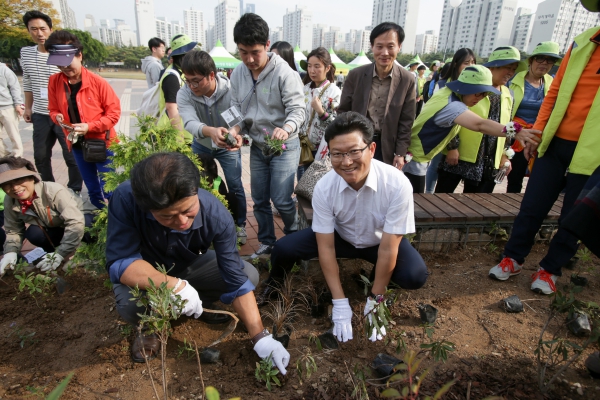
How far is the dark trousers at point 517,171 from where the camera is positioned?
12.3 ft

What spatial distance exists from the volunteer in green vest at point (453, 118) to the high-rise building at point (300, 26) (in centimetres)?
9862

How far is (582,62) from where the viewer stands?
2.16 m

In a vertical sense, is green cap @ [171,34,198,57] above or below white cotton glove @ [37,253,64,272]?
above

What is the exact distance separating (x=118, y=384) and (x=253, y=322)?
2.36 feet

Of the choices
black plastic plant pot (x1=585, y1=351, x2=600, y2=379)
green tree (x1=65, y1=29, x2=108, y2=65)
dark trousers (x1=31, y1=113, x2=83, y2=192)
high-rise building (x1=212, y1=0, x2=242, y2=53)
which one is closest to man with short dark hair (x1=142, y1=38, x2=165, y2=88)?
dark trousers (x1=31, y1=113, x2=83, y2=192)

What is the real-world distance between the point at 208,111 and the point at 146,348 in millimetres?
1893

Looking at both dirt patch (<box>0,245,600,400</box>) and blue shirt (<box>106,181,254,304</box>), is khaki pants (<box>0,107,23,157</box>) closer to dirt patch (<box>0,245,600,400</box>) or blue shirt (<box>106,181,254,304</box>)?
dirt patch (<box>0,245,600,400</box>)

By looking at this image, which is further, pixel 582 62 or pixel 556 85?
pixel 556 85

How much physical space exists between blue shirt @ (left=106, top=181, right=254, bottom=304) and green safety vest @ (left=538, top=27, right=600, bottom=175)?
2084mm

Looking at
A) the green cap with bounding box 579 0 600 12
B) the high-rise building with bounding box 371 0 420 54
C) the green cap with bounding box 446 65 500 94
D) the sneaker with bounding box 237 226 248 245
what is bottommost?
the sneaker with bounding box 237 226 248 245

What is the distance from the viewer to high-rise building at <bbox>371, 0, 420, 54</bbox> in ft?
231

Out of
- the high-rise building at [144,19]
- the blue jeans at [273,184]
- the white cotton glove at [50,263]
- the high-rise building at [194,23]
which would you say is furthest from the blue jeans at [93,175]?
the high-rise building at [194,23]

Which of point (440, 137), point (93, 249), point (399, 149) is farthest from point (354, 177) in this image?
point (93, 249)

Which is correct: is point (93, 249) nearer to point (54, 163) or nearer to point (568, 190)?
point (568, 190)
